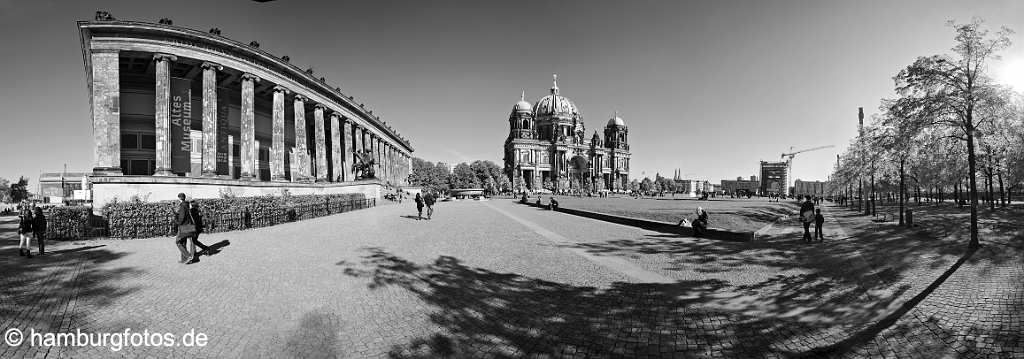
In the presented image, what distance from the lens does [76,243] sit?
11.9 m

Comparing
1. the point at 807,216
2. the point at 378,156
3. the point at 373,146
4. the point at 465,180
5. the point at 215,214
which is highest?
the point at 373,146

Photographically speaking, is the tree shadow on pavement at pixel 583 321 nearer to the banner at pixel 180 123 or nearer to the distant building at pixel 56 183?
the banner at pixel 180 123

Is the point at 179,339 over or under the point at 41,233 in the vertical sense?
under

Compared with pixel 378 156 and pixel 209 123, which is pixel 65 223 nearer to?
pixel 209 123

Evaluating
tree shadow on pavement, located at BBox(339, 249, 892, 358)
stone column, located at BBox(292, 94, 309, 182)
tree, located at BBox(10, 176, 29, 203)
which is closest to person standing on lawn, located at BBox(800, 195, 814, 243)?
tree shadow on pavement, located at BBox(339, 249, 892, 358)

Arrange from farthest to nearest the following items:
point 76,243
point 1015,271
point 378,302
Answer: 1. point 76,243
2. point 1015,271
3. point 378,302

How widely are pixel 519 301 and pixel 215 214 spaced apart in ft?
49.7

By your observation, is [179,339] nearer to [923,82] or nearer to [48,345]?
[48,345]

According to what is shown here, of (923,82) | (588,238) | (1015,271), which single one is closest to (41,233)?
(588,238)

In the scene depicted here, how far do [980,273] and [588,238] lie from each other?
941 centimetres

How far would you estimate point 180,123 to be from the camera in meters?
27.7

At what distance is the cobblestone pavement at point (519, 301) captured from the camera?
4328mm

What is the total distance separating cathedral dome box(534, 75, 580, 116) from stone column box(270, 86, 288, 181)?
103640 mm

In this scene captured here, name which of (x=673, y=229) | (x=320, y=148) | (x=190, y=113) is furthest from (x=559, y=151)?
(x=673, y=229)
